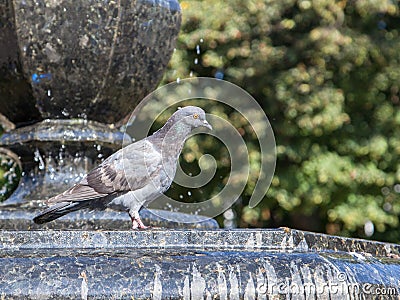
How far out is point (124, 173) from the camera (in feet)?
12.5

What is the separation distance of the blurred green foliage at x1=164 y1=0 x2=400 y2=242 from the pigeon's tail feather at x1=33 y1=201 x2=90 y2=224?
8315 millimetres

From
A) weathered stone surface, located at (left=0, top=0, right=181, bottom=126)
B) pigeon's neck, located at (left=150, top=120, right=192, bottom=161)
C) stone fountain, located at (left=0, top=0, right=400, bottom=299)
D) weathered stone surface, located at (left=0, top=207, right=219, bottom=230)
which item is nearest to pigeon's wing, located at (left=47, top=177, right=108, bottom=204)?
stone fountain, located at (left=0, top=0, right=400, bottom=299)

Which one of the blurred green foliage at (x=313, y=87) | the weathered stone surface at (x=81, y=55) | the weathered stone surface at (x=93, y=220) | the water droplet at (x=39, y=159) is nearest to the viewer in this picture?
the weathered stone surface at (x=93, y=220)

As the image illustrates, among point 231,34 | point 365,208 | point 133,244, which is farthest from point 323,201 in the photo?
point 133,244

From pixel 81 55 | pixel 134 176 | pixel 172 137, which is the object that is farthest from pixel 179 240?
pixel 81 55

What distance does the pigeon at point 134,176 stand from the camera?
3.82 m

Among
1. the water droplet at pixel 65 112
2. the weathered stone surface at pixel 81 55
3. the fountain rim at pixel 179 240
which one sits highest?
the weathered stone surface at pixel 81 55

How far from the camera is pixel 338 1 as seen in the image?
12.9 metres

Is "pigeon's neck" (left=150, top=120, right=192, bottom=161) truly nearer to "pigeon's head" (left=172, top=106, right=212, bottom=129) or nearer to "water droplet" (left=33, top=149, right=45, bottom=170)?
"pigeon's head" (left=172, top=106, right=212, bottom=129)

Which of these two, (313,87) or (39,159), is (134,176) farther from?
(313,87)

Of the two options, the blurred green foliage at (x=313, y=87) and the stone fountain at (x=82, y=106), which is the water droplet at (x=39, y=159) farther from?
the blurred green foliage at (x=313, y=87)

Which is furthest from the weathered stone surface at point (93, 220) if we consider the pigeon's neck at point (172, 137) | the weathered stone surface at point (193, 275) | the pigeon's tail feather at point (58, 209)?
the weathered stone surface at point (193, 275)

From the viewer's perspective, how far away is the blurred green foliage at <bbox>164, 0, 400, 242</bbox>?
12398 mm

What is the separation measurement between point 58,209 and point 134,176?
36cm
